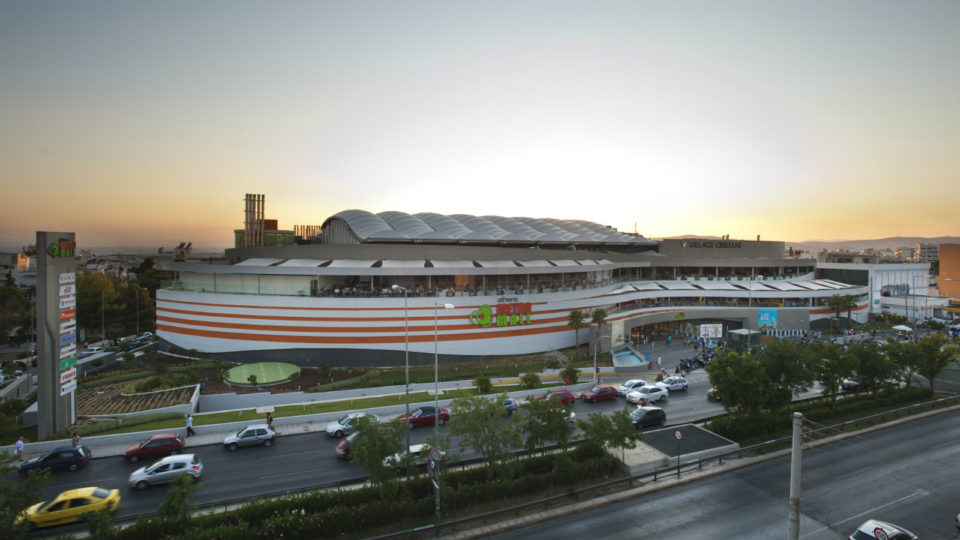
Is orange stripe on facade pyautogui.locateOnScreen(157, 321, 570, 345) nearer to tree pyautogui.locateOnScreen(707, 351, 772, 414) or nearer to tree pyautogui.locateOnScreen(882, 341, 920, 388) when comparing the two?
tree pyautogui.locateOnScreen(707, 351, 772, 414)

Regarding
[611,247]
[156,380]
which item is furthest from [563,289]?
[156,380]

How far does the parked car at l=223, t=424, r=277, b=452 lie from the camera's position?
2782cm

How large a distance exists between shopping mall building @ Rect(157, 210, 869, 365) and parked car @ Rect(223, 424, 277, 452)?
12.2 metres

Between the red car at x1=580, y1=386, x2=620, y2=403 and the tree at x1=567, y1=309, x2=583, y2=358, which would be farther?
the tree at x1=567, y1=309, x2=583, y2=358

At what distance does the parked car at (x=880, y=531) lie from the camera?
651 inches

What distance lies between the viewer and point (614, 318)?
60.7m

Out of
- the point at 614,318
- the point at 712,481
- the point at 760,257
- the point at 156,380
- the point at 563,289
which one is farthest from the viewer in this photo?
the point at 760,257

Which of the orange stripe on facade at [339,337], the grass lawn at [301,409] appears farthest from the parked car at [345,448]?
the orange stripe on facade at [339,337]

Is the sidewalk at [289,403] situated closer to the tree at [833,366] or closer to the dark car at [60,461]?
the dark car at [60,461]

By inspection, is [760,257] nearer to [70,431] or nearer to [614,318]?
[614,318]

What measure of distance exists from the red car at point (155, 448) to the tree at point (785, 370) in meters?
35.3

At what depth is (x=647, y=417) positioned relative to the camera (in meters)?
31.3

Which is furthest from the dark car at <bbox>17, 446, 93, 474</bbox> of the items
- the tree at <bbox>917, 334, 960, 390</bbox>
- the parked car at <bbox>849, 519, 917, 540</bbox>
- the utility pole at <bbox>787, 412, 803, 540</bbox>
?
the tree at <bbox>917, 334, 960, 390</bbox>

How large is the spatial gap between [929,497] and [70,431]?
47112 millimetres
